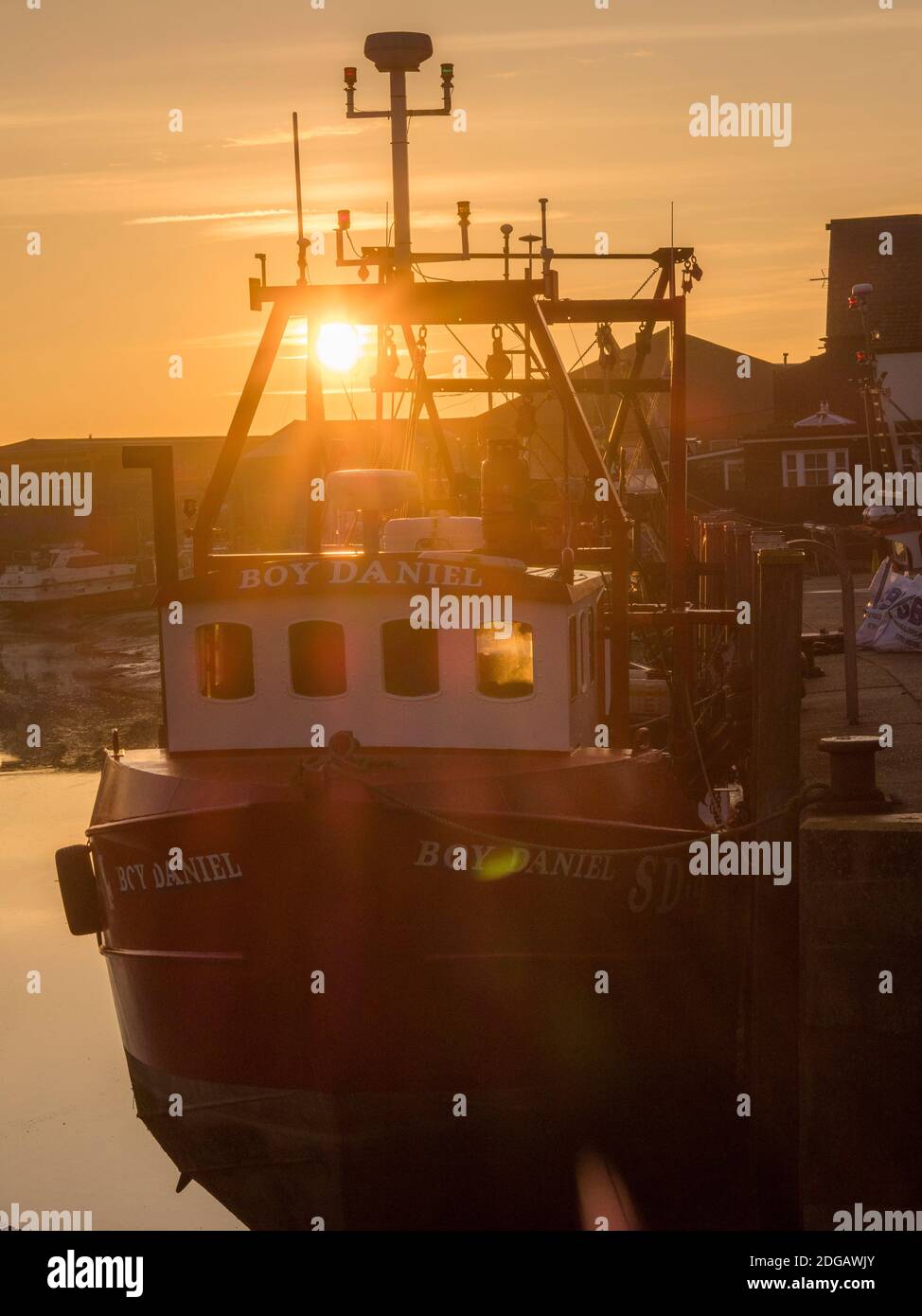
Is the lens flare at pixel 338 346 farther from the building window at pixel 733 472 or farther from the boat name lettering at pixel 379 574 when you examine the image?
the building window at pixel 733 472

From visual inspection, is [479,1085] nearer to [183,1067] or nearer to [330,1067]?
[330,1067]

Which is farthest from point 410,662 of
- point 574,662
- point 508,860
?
point 508,860

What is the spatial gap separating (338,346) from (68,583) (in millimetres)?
43968

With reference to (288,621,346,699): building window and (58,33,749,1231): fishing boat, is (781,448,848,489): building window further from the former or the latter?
(288,621,346,699): building window

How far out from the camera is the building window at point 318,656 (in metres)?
10.6

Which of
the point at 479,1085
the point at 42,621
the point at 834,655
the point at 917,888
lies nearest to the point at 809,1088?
the point at 917,888

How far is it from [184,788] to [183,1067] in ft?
6.13

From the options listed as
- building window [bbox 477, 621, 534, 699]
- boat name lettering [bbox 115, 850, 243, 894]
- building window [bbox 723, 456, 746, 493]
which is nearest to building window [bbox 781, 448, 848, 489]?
building window [bbox 723, 456, 746, 493]

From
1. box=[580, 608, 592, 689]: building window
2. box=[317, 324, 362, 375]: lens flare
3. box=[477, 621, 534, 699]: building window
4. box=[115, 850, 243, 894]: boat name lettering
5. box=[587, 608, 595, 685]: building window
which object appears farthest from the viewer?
box=[317, 324, 362, 375]: lens flare

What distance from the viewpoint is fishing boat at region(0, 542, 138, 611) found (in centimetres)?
5616

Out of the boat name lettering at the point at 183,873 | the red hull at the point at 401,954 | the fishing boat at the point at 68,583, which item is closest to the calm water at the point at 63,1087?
the red hull at the point at 401,954

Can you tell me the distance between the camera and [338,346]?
1438 centimetres

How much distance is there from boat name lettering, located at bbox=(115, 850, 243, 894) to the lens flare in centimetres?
529

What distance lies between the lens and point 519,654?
10.6m
